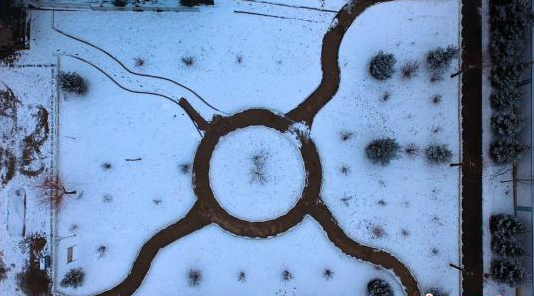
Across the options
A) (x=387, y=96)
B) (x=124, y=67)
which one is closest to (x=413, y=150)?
(x=387, y=96)

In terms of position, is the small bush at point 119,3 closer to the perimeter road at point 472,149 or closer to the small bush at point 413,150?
the small bush at point 413,150

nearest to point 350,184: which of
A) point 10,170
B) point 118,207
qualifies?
point 118,207

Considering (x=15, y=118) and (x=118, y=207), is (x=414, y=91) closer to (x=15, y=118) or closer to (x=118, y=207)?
(x=118, y=207)

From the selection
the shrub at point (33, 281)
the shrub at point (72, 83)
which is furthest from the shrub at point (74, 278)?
the shrub at point (72, 83)

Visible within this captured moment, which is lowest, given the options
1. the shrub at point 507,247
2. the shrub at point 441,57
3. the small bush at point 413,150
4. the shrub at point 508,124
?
the shrub at point 507,247

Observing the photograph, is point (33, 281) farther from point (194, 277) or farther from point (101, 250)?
point (194, 277)

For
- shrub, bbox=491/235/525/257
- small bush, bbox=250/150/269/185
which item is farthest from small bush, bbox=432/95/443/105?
small bush, bbox=250/150/269/185
